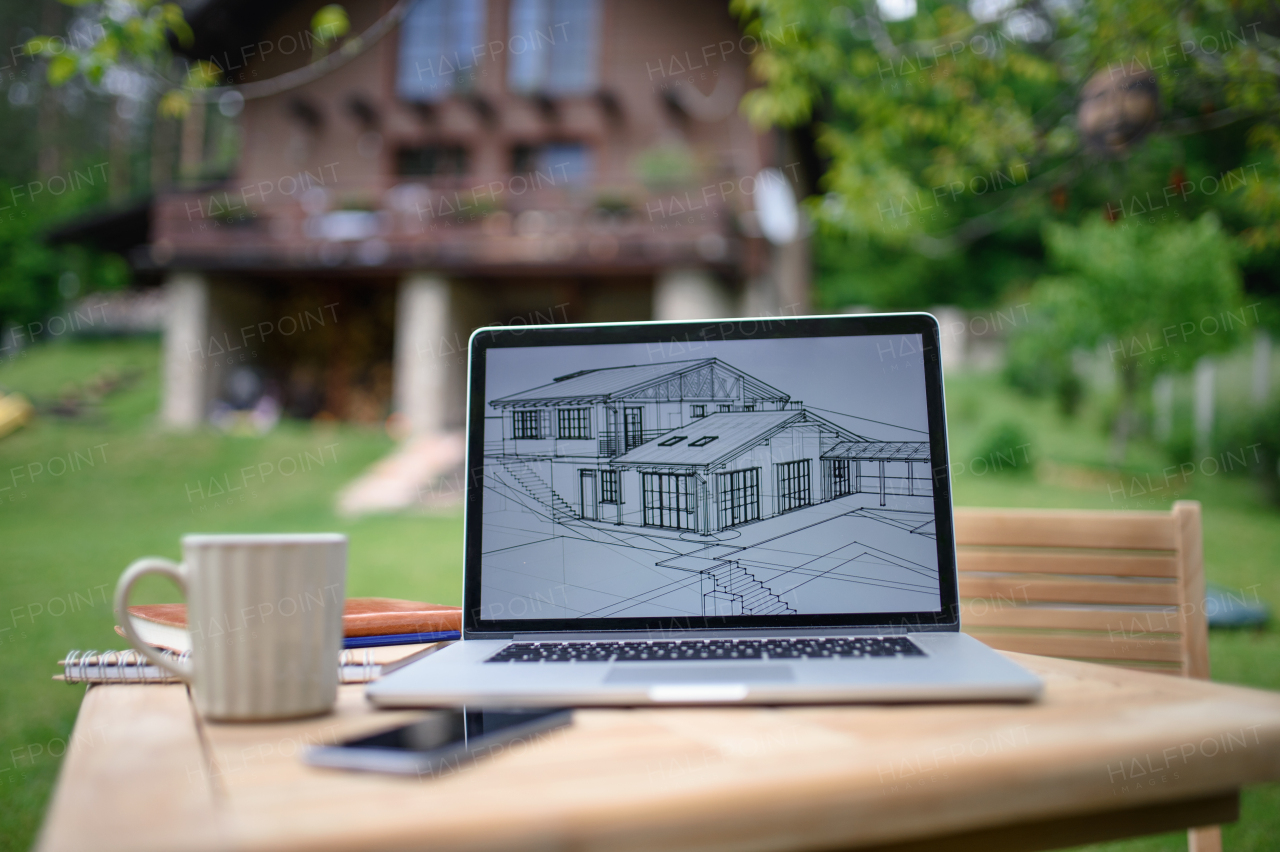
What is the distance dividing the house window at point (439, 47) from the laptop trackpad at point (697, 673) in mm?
11243

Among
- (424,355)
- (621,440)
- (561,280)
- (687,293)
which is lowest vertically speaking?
(621,440)

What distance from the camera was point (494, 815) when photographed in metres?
0.48

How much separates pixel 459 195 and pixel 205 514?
182 inches

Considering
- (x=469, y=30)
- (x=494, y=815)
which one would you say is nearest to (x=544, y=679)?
(x=494, y=815)

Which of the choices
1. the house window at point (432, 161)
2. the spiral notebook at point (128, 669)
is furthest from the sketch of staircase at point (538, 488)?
the house window at point (432, 161)

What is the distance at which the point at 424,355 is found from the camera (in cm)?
1009

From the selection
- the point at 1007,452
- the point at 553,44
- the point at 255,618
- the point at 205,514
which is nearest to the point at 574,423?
the point at 255,618

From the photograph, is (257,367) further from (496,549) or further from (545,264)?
(496,549)

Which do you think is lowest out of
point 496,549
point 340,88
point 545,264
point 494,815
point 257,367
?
point 494,815

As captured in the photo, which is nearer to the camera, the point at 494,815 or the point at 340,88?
the point at 494,815

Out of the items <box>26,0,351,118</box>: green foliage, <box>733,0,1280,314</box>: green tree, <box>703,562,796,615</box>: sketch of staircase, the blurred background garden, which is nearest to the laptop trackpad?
<box>703,562,796,615</box>: sketch of staircase

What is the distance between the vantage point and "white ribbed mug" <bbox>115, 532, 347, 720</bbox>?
2.28 feet

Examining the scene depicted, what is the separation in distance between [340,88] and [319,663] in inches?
483

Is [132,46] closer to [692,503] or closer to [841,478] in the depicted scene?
[692,503]
